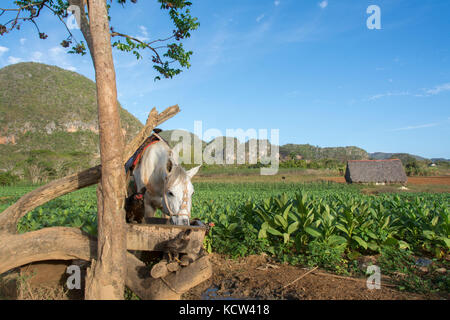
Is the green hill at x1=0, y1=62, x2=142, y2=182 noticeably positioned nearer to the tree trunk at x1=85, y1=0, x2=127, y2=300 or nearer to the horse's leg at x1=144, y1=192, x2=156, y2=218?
the horse's leg at x1=144, y1=192, x2=156, y2=218

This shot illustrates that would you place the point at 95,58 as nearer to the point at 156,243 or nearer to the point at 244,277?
the point at 156,243

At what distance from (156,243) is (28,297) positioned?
1933 millimetres

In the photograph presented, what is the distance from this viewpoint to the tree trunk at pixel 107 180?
10.2 ft

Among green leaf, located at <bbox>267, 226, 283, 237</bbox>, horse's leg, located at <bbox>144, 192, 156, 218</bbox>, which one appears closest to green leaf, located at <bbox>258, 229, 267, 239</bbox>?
green leaf, located at <bbox>267, 226, 283, 237</bbox>

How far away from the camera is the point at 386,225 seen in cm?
534

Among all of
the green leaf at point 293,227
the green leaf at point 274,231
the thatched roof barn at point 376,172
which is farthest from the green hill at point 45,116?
the green leaf at point 293,227

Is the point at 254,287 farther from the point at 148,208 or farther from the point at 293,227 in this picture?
the point at 148,208

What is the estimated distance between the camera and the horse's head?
12.0 feet

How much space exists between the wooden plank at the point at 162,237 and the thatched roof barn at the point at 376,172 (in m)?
34.7

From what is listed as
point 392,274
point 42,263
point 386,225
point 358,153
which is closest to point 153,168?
point 42,263

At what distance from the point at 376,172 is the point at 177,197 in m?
36.8

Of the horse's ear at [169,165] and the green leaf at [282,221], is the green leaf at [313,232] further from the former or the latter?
the horse's ear at [169,165]

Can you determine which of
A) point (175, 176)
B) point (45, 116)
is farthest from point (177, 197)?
point (45, 116)

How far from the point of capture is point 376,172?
34688 millimetres
